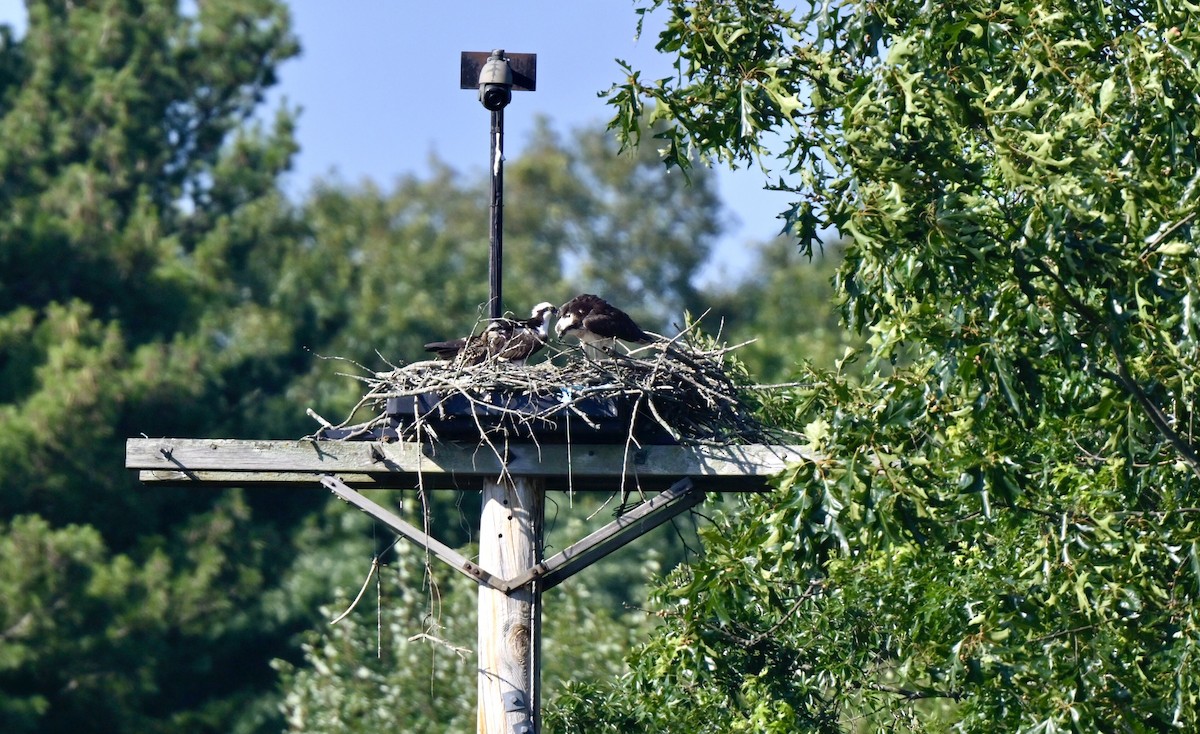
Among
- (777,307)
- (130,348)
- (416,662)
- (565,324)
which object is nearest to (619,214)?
(777,307)

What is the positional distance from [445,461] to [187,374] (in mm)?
17927

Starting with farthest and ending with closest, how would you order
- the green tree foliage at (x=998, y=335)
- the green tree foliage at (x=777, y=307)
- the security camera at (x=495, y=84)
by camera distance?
the green tree foliage at (x=777, y=307), the security camera at (x=495, y=84), the green tree foliage at (x=998, y=335)

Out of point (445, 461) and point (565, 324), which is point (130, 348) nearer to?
point (565, 324)

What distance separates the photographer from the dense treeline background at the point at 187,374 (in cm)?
2183

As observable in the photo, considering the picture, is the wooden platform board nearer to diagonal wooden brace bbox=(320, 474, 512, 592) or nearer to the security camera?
diagonal wooden brace bbox=(320, 474, 512, 592)

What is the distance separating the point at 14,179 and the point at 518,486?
20.8 m

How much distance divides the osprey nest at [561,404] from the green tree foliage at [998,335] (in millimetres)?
537

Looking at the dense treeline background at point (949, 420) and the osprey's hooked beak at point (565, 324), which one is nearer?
the dense treeline background at point (949, 420)

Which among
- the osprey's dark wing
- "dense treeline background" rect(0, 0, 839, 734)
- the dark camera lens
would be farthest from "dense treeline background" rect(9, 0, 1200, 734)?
"dense treeline background" rect(0, 0, 839, 734)

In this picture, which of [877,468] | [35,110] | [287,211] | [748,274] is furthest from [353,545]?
[877,468]

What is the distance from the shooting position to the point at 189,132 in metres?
28.4

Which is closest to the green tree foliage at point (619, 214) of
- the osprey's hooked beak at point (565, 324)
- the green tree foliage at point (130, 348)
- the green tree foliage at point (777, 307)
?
the green tree foliage at point (777, 307)

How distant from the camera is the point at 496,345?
7965 mm

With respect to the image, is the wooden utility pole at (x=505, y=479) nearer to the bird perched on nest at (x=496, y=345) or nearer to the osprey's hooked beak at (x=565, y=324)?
the bird perched on nest at (x=496, y=345)
